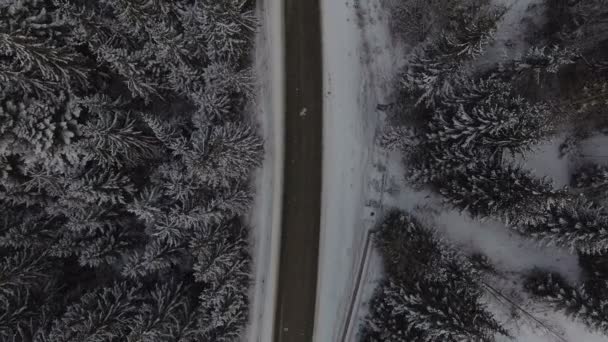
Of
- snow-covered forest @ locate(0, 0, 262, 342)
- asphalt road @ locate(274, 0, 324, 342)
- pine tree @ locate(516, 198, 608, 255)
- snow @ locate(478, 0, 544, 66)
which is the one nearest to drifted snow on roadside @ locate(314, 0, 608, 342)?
snow @ locate(478, 0, 544, 66)

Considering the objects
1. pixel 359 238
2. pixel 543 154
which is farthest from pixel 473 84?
pixel 359 238

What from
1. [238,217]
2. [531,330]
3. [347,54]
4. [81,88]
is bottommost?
[531,330]

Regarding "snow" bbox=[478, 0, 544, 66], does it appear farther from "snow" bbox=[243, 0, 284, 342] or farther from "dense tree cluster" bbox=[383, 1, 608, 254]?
"snow" bbox=[243, 0, 284, 342]

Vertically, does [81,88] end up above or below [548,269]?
above

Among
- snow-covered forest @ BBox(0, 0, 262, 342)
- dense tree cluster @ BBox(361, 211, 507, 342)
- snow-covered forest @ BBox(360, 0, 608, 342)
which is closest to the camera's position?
dense tree cluster @ BBox(361, 211, 507, 342)

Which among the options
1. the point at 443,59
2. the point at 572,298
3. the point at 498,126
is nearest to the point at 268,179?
the point at 443,59

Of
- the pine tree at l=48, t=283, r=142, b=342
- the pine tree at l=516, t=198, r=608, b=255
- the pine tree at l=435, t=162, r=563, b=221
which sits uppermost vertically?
the pine tree at l=435, t=162, r=563, b=221

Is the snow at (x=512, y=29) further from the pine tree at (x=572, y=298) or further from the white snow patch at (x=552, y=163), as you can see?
the pine tree at (x=572, y=298)

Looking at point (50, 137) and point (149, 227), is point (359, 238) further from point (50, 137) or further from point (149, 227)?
point (50, 137)
